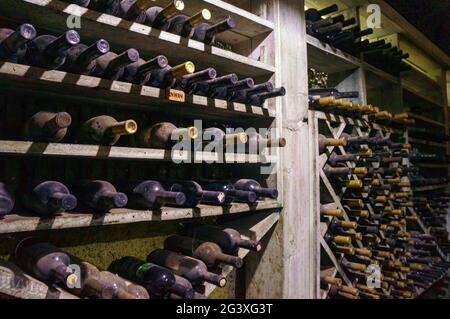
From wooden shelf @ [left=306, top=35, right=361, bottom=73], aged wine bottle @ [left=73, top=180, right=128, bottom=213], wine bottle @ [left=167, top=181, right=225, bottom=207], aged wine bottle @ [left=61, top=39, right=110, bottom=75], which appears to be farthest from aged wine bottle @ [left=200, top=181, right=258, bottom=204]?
wooden shelf @ [left=306, top=35, right=361, bottom=73]

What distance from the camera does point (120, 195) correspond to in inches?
41.0

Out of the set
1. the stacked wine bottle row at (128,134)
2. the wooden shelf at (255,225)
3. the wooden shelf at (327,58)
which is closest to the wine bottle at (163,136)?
the stacked wine bottle row at (128,134)

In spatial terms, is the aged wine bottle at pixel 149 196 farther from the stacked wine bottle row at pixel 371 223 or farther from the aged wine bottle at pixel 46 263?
the stacked wine bottle row at pixel 371 223

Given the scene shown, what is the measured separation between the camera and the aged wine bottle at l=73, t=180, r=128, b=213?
104 centimetres

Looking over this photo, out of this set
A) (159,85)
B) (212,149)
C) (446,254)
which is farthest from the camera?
(446,254)

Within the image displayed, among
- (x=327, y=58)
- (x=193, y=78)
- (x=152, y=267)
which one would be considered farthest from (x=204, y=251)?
(x=327, y=58)

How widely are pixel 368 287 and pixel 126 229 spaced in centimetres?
164

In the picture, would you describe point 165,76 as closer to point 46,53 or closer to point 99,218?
point 46,53

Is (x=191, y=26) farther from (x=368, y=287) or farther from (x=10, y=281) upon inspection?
(x=368, y=287)

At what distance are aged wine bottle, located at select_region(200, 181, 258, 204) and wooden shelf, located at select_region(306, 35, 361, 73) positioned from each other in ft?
3.45

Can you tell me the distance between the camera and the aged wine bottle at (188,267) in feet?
4.10

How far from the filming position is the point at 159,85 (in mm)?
1253

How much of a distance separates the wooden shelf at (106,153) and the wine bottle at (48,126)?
0.04 metres
